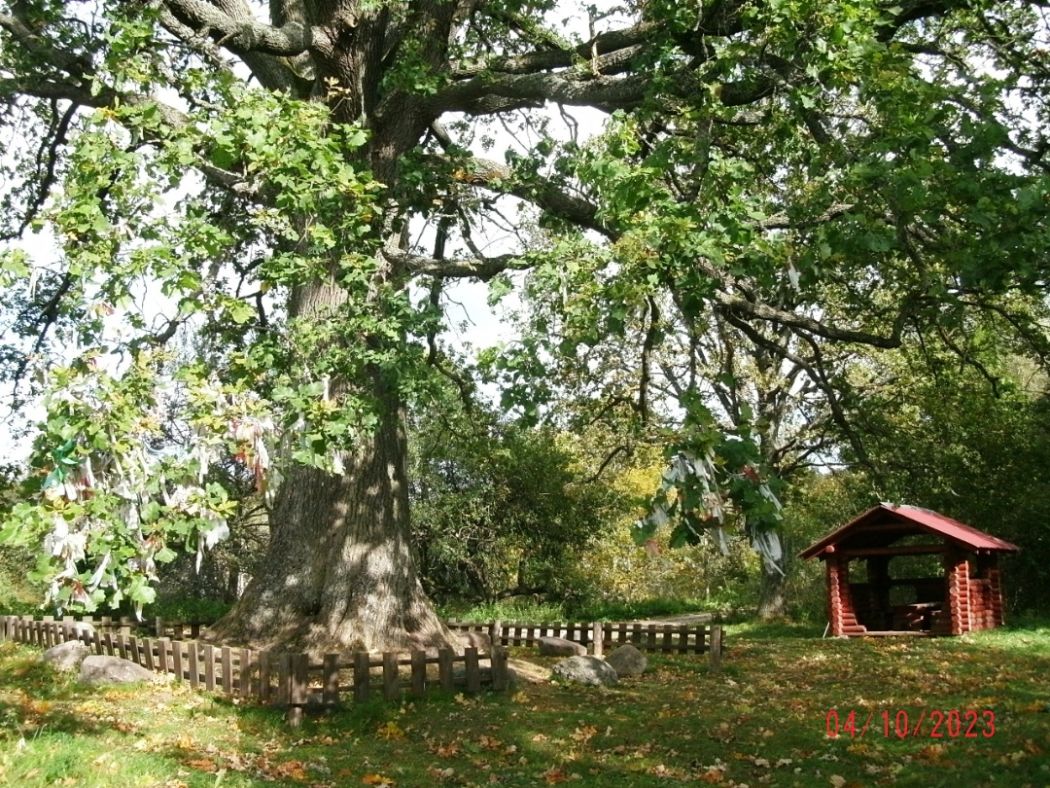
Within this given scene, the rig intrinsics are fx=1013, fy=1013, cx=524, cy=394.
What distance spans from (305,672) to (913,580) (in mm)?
19552

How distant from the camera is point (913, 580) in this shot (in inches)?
1028

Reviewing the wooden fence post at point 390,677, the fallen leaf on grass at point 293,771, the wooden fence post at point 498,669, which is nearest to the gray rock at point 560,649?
the wooden fence post at point 498,669

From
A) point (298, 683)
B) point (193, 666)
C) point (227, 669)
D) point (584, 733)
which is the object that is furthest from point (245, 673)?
point (584, 733)

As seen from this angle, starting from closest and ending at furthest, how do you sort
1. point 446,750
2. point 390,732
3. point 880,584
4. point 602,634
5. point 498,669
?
point 446,750 < point 390,732 < point 498,669 < point 602,634 < point 880,584

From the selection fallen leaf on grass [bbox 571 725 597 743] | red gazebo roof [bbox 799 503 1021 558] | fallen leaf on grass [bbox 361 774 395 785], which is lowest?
fallen leaf on grass [bbox 361 774 395 785]

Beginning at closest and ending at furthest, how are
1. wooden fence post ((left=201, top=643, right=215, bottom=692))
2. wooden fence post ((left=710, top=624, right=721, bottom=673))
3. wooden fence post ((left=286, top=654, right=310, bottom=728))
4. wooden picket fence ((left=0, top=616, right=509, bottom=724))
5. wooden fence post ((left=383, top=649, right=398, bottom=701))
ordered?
1. wooden fence post ((left=286, top=654, right=310, bottom=728))
2. wooden picket fence ((left=0, top=616, right=509, bottom=724))
3. wooden fence post ((left=383, top=649, right=398, bottom=701))
4. wooden fence post ((left=201, top=643, right=215, bottom=692))
5. wooden fence post ((left=710, top=624, right=721, bottom=673))

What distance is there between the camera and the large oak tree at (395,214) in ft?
23.8

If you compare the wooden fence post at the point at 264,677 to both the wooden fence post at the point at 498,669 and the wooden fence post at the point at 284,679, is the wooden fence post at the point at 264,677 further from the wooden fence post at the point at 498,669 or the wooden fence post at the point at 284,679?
the wooden fence post at the point at 498,669

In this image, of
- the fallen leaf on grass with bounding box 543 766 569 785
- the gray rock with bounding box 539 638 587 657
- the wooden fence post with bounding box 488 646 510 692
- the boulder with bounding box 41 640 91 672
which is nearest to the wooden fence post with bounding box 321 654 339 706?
the wooden fence post with bounding box 488 646 510 692

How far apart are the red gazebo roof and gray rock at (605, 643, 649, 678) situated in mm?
9082

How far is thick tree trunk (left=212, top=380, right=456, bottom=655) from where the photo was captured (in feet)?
47.0

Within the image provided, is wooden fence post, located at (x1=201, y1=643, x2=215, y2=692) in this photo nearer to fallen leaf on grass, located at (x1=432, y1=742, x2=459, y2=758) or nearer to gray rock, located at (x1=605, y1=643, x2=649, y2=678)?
fallen leaf on grass, located at (x1=432, y1=742, x2=459, y2=758)

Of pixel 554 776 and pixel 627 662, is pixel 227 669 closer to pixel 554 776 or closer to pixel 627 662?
pixel 554 776

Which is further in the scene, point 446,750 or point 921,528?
point 921,528
